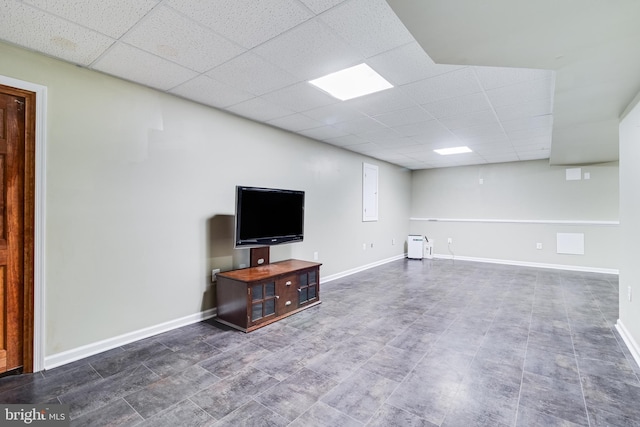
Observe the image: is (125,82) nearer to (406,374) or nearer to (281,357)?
(281,357)

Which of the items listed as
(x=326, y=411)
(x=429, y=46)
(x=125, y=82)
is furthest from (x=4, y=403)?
(x=429, y=46)

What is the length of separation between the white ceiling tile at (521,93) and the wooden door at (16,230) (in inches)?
153

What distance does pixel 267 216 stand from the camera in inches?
139

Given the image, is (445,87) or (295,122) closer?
(445,87)

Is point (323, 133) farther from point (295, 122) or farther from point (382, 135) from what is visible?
point (382, 135)

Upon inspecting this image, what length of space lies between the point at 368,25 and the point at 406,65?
63 centimetres

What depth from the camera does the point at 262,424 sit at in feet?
5.49

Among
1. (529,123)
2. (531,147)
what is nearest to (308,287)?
(529,123)

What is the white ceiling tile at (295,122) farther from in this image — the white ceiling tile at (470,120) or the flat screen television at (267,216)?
the white ceiling tile at (470,120)

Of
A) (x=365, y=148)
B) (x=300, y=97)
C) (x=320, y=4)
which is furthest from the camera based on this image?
(x=365, y=148)

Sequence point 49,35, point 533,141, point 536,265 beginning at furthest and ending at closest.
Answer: point 536,265 → point 533,141 → point 49,35

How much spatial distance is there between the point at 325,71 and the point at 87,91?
196 cm

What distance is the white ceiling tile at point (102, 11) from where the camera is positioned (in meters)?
1.65

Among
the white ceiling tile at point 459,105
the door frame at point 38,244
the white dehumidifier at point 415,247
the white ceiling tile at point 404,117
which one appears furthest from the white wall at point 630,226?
the door frame at point 38,244
